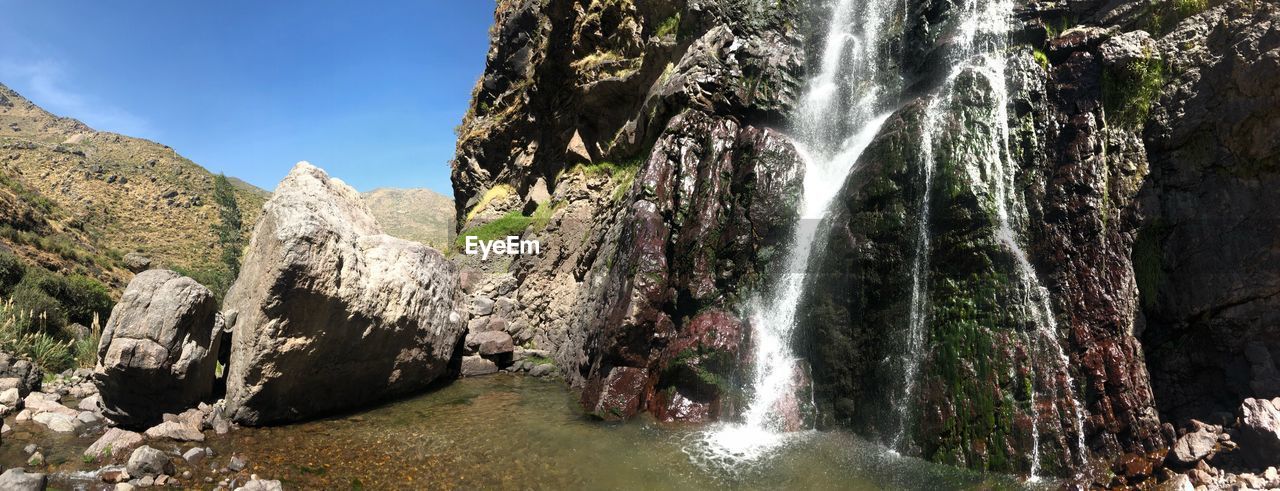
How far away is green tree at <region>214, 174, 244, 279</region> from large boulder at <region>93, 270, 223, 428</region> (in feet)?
108

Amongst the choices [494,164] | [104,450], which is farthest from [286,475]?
[494,164]

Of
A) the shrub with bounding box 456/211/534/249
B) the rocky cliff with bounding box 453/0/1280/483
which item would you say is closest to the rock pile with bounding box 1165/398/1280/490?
the rocky cliff with bounding box 453/0/1280/483

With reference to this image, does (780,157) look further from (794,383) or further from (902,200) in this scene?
(794,383)

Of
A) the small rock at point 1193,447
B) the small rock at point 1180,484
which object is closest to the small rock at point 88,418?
the small rock at point 1180,484

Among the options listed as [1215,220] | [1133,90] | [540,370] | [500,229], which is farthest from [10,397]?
[1133,90]

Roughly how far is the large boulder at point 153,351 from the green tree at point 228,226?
32.8 metres

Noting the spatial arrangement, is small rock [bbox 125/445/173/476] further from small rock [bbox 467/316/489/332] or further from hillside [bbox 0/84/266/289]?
hillside [bbox 0/84/266/289]

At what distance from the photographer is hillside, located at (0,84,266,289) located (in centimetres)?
2980

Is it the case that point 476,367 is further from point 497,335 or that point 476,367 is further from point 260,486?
point 260,486

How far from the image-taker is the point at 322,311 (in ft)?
32.2

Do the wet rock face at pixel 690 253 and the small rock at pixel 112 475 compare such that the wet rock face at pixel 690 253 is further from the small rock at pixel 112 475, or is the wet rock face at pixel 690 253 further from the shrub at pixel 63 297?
the shrub at pixel 63 297

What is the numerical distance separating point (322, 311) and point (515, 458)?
435 centimetres

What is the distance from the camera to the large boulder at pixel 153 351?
8641 mm

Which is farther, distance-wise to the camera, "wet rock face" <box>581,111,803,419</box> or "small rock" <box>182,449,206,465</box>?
"wet rock face" <box>581,111,803,419</box>
